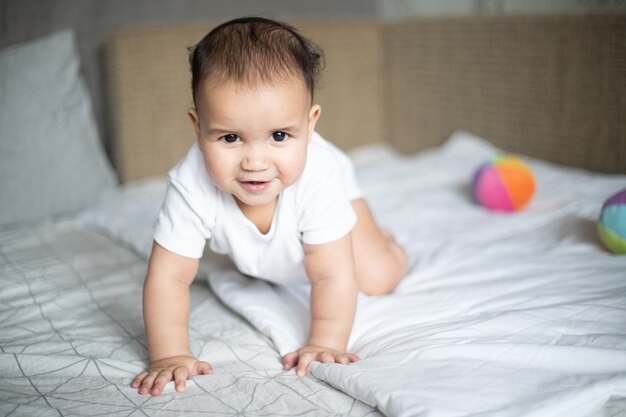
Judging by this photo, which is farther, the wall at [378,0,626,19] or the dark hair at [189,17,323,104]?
the wall at [378,0,626,19]

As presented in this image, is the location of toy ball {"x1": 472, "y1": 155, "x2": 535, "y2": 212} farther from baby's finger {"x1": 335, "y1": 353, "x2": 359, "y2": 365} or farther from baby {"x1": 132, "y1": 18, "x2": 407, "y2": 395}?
baby's finger {"x1": 335, "y1": 353, "x2": 359, "y2": 365}

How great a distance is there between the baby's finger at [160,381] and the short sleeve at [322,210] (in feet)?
0.92

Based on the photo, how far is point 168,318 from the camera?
0.90m

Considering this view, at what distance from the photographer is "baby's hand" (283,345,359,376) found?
2.82 ft

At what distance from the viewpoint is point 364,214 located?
110cm

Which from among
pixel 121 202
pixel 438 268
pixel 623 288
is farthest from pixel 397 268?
pixel 121 202

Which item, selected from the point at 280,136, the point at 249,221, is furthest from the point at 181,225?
the point at 280,136

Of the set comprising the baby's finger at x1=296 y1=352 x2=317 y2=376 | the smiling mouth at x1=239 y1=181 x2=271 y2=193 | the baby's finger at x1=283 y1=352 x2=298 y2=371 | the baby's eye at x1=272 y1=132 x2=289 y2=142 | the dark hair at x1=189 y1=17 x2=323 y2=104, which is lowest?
the baby's finger at x1=283 y1=352 x2=298 y2=371

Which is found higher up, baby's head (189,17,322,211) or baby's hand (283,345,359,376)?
baby's head (189,17,322,211)

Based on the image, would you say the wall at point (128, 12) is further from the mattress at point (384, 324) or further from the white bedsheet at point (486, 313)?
the white bedsheet at point (486, 313)

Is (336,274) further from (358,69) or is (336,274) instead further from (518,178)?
(358,69)

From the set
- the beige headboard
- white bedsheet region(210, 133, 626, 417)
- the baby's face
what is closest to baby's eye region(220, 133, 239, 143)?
the baby's face

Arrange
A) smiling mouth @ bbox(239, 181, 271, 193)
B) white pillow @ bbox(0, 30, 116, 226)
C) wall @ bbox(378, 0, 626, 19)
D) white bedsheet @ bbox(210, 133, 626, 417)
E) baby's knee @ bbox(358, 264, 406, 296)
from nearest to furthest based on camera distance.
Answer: white bedsheet @ bbox(210, 133, 626, 417) → smiling mouth @ bbox(239, 181, 271, 193) → baby's knee @ bbox(358, 264, 406, 296) → white pillow @ bbox(0, 30, 116, 226) → wall @ bbox(378, 0, 626, 19)

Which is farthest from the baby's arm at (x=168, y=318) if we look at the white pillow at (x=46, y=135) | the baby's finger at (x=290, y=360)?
the white pillow at (x=46, y=135)
